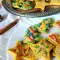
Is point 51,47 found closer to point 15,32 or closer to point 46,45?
point 46,45

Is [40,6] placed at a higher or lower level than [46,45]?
higher

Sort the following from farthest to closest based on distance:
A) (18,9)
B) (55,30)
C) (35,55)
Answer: (18,9), (55,30), (35,55)

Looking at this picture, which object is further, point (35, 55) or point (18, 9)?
point (18, 9)

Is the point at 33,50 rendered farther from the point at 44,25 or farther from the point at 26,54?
the point at 44,25

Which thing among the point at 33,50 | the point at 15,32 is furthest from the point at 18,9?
the point at 33,50

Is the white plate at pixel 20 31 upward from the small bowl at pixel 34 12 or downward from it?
downward

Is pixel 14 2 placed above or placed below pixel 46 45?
above

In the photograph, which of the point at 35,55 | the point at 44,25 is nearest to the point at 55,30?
the point at 44,25

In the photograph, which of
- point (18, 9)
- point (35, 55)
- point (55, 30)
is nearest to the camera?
point (35, 55)

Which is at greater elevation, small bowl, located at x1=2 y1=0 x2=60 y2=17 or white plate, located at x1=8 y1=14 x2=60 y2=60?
small bowl, located at x1=2 y1=0 x2=60 y2=17
